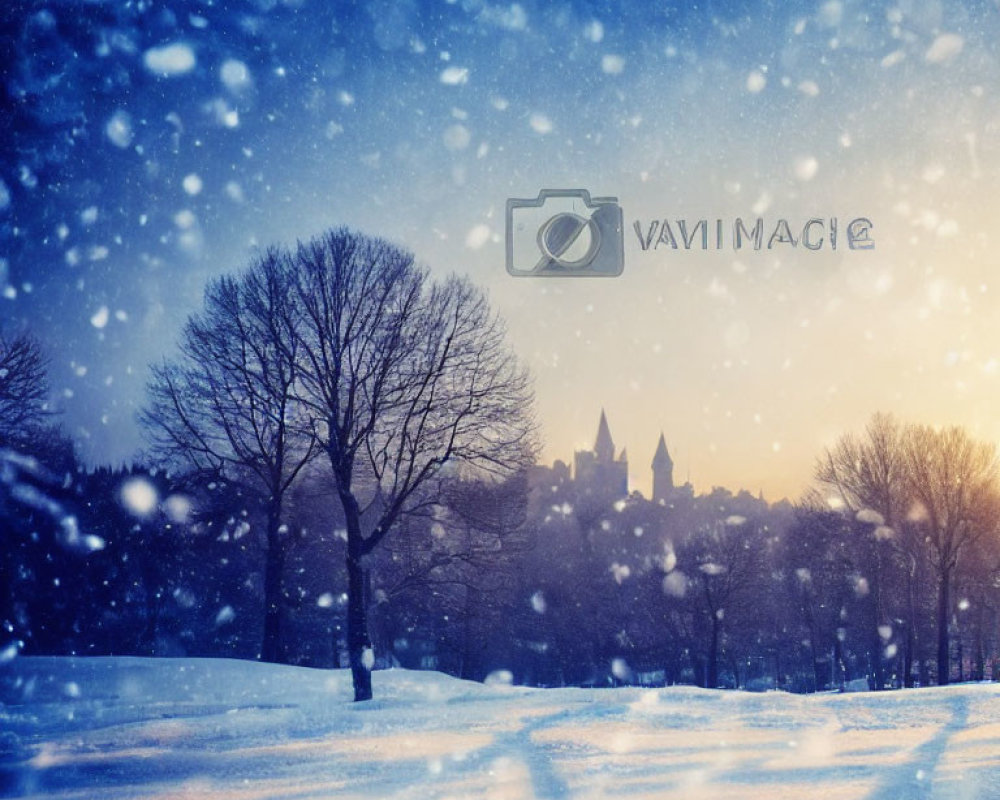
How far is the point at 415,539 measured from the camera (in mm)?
23375

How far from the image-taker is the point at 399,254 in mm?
17297

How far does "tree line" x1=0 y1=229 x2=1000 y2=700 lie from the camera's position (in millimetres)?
17031

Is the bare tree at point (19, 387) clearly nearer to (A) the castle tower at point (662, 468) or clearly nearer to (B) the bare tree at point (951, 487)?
(B) the bare tree at point (951, 487)

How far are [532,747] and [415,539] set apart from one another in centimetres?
1464

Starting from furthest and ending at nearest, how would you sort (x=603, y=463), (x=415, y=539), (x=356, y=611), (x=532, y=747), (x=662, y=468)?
(x=662, y=468) < (x=603, y=463) < (x=415, y=539) < (x=356, y=611) < (x=532, y=747)

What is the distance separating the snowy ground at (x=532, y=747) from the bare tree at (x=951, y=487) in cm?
1871

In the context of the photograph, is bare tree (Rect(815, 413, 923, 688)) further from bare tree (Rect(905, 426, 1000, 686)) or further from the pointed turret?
the pointed turret

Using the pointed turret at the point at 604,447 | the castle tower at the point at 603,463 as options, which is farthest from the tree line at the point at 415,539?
the pointed turret at the point at 604,447

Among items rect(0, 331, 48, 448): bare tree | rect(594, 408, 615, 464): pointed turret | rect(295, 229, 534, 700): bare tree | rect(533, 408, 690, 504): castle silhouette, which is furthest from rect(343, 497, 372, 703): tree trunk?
rect(594, 408, 615, 464): pointed turret

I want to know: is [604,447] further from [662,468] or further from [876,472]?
[876,472]

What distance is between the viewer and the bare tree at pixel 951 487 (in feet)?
102

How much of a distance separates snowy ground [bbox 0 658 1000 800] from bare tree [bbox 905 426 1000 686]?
18713mm

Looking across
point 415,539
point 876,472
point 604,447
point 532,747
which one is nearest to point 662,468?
point 604,447

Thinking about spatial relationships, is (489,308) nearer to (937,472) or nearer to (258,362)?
(258,362)
